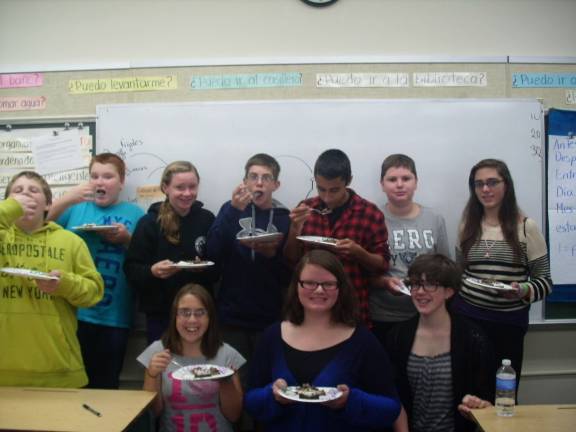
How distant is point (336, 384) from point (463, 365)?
2.00 feet

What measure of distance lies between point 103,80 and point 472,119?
100 inches

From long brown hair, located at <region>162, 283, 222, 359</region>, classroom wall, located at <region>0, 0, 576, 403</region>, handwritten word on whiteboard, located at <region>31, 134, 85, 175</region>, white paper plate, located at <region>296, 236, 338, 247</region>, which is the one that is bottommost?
long brown hair, located at <region>162, 283, 222, 359</region>

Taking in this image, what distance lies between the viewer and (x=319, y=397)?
183 centimetres

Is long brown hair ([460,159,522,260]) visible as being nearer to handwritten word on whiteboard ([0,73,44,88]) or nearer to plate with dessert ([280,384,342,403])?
plate with dessert ([280,384,342,403])

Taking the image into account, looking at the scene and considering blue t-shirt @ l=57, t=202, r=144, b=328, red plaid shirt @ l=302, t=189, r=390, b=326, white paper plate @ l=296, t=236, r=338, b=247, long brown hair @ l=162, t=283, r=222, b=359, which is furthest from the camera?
blue t-shirt @ l=57, t=202, r=144, b=328

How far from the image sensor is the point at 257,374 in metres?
2.12

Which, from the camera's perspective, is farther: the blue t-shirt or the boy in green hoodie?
the blue t-shirt

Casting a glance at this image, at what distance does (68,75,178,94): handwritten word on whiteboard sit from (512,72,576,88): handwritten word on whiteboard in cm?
236

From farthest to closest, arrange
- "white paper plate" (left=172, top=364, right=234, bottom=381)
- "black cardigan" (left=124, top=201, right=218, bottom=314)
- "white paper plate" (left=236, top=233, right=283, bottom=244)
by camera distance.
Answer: "black cardigan" (left=124, top=201, right=218, bottom=314)
"white paper plate" (left=236, top=233, right=283, bottom=244)
"white paper plate" (left=172, top=364, right=234, bottom=381)

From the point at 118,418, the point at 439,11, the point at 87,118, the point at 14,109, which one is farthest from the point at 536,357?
the point at 14,109

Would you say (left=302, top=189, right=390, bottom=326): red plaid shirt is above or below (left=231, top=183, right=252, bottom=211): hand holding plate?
below

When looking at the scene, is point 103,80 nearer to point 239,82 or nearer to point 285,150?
point 239,82

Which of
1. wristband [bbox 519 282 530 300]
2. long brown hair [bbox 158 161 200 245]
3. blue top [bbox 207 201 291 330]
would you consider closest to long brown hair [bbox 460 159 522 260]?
wristband [bbox 519 282 530 300]

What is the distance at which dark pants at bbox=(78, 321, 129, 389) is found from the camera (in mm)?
3002
